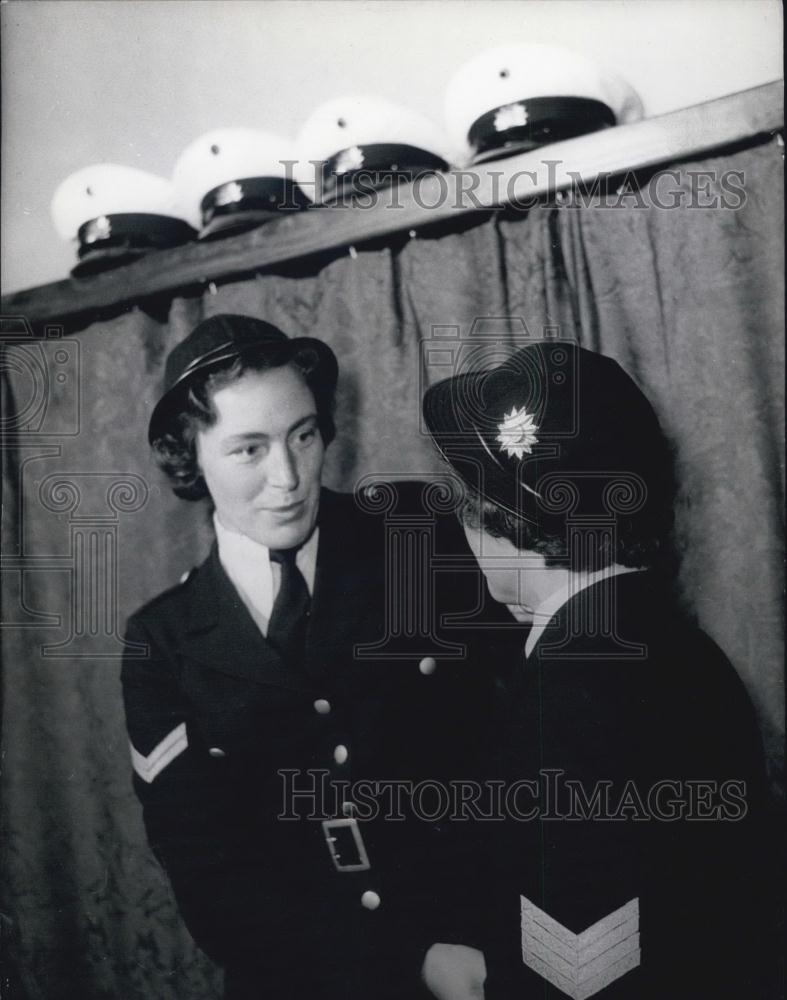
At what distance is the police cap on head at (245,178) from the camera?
1.21 m

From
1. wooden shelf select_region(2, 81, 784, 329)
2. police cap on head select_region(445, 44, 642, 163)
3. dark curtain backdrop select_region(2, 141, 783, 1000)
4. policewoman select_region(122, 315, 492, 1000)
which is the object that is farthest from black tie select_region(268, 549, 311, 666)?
police cap on head select_region(445, 44, 642, 163)

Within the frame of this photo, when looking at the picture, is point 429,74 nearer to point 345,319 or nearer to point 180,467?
point 345,319

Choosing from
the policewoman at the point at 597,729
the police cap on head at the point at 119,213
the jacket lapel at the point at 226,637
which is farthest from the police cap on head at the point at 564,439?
the police cap on head at the point at 119,213

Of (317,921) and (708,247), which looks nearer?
(708,247)

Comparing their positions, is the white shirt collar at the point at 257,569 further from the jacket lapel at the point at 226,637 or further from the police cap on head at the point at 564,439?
the police cap on head at the point at 564,439

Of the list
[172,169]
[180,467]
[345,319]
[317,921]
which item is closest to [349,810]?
[317,921]

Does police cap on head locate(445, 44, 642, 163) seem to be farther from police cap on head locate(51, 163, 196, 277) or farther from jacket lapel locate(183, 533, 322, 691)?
jacket lapel locate(183, 533, 322, 691)

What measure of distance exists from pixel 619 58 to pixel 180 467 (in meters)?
0.83

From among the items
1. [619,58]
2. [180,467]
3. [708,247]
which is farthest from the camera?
[180,467]

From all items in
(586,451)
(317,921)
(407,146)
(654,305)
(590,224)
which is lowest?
(317,921)

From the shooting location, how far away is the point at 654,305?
1046 millimetres

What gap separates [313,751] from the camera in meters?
1.16

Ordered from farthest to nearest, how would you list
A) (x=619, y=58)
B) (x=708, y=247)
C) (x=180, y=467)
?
1. (x=180, y=467)
2. (x=619, y=58)
3. (x=708, y=247)

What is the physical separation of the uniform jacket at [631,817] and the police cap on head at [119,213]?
832mm
